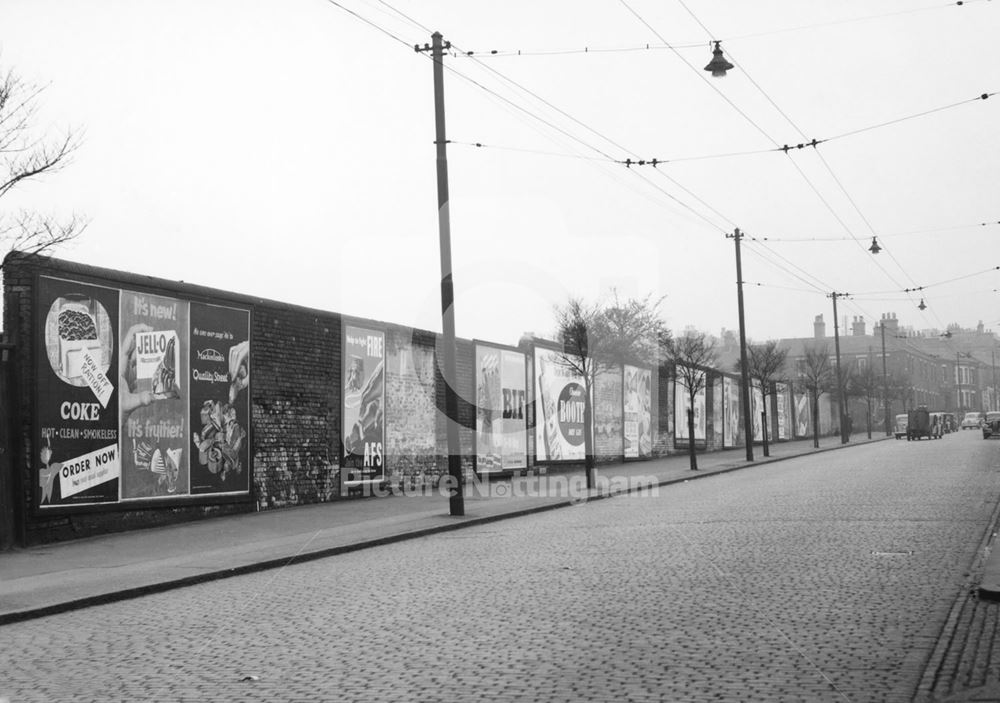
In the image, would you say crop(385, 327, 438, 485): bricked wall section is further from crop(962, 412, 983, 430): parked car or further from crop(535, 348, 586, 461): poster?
crop(962, 412, 983, 430): parked car

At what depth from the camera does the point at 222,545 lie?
16.4 metres

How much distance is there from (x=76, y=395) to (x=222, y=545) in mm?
3448

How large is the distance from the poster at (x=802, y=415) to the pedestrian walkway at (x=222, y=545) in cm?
5456

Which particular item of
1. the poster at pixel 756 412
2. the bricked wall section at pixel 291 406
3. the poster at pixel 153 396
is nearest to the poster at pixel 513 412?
the bricked wall section at pixel 291 406

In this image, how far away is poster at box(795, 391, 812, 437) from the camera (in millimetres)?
78500

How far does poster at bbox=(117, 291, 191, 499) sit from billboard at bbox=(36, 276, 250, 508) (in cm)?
2

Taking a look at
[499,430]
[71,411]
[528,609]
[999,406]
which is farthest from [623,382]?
[999,406]

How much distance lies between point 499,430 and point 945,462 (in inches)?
579

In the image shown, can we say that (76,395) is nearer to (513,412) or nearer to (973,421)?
(513,412)

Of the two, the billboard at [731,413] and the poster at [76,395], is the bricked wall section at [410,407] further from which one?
the billboard at [731,413]

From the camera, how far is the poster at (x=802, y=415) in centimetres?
7850

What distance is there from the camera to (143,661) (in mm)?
8141

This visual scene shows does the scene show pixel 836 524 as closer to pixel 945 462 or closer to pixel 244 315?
pixel 244 315

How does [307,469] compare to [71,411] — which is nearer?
[71,411]
